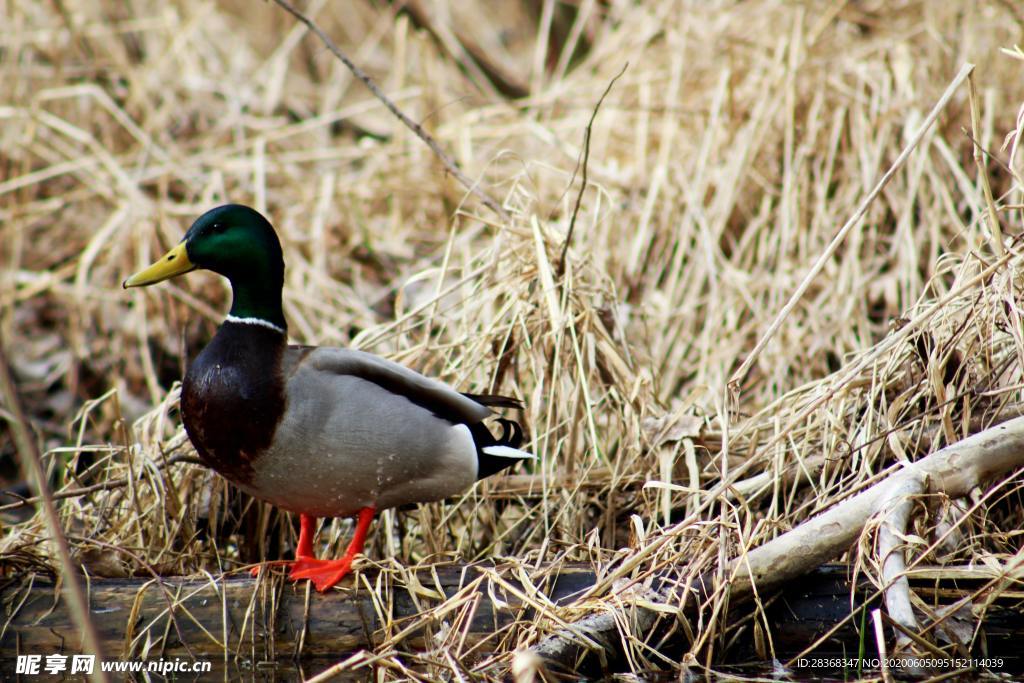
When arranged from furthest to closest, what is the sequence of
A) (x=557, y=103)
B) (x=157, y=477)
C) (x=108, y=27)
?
(x=108, y=27), (x=557, y=103), (x=157, y=477)

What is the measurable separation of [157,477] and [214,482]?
20cm

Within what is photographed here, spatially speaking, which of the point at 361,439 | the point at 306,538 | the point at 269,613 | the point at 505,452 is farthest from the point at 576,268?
the point at 269,613

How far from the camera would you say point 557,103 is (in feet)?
19.5

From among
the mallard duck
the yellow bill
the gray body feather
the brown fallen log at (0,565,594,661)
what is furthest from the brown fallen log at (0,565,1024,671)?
the yellow bill

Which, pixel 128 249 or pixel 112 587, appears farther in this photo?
pixel 128 249

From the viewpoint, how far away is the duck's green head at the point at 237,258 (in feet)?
10.4

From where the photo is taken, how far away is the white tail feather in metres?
3.20

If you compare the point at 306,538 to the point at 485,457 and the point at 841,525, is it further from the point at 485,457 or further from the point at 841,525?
the point at 841,525

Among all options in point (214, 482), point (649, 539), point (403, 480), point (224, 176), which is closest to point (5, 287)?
point (224, 176)

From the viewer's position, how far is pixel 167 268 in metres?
3.15

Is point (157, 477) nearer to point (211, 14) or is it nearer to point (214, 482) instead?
point (214, 482)

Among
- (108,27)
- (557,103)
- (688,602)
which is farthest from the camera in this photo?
(108,27)

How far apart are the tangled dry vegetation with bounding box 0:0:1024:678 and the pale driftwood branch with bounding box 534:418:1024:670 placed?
6 centimetres

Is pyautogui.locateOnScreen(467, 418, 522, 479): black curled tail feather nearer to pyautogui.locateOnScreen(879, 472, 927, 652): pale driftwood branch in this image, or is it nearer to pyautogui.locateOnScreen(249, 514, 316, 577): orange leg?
pyautogui.locateOnScreen(249, 514, 316, 577): orange leg
